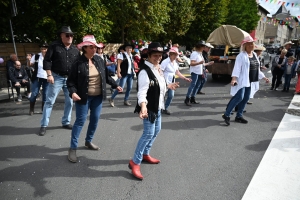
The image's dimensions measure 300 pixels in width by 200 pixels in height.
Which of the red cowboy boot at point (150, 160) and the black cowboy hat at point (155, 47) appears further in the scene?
the red cowboy boot at point (150, 160)

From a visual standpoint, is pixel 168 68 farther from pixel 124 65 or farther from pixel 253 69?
pixel 253 69

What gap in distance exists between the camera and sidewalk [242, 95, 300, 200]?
9.46 ft

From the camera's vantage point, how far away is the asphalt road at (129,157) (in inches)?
114

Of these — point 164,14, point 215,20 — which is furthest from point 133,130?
point 215,20

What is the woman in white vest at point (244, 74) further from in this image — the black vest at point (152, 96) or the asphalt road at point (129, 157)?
the black vest at point (152, 96)

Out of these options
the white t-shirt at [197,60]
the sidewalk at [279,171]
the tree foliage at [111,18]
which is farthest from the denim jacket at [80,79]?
the tree foliage at [111,18]

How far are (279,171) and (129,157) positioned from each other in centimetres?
220

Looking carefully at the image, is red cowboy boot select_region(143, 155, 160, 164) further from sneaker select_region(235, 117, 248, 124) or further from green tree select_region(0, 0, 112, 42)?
green tree select_region(0, 0, 112, 42)

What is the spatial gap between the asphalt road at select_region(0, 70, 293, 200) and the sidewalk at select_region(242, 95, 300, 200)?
12cm

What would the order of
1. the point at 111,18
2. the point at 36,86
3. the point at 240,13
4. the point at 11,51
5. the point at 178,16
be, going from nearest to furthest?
the point at 36,86 < the point at 11,51 < the point at 111,18 < the point at 178,16 < the point at 240,13

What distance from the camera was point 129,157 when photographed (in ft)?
12.3

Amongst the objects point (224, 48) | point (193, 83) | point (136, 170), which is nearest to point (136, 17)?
point (224, 48)

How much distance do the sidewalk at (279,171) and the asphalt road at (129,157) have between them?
0.12m

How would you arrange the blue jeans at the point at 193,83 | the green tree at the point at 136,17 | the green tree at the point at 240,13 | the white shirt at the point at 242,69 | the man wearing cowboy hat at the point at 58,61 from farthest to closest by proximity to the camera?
the green tree at the point at 240,13, the green tree at the point at 136,17, the blue jeans at the point at 193,83, the white shirt at the point at 242,69, the man wearing cowboy hat at the point at 58,61
